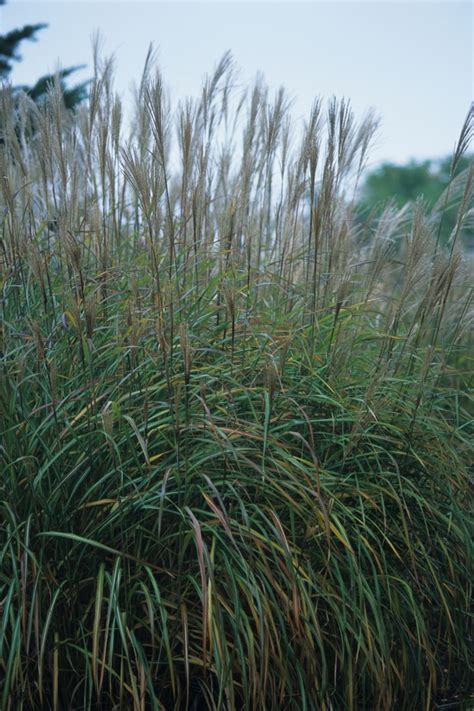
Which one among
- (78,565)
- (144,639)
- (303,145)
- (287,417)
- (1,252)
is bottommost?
(144,639)

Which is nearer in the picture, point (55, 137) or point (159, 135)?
point (159, 135)

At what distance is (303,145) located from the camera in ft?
11.8

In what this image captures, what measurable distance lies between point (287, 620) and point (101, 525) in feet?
2.11

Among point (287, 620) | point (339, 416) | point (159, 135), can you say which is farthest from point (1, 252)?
point (287, 620)

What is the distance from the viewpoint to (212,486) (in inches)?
91.4

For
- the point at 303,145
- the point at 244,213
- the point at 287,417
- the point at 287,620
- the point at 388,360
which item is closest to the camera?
the point at 287,620

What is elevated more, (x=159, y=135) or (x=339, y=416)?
(x=159, y=135)

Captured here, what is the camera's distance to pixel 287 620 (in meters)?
2.44

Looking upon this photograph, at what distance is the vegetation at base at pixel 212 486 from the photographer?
241 centimetres

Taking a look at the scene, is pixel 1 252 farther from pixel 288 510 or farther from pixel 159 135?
pixel 288 510

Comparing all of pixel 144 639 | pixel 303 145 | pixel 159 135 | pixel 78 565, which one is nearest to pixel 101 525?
pixel 78 565

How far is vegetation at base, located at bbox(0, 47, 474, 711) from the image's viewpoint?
7.91 feet

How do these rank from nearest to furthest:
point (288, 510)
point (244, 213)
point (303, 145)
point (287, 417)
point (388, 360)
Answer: point (288, 510), point (287, 417), point (388, 360), point (303, 145), point (244, 213)

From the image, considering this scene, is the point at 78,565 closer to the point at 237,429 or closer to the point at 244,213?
the point at 237,429
